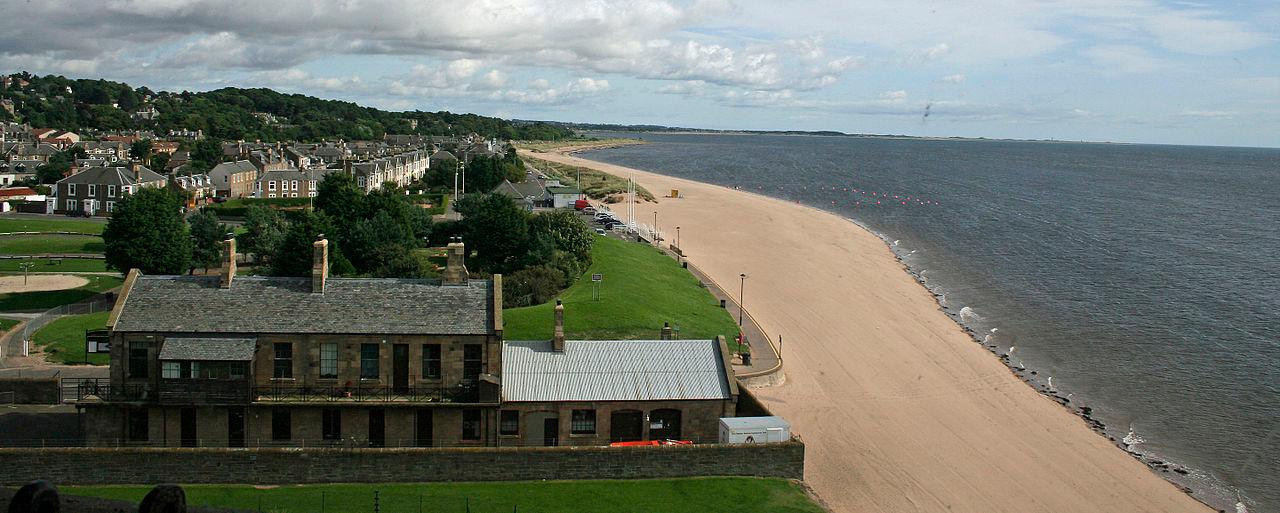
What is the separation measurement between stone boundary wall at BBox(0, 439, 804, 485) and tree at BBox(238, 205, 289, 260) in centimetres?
3939

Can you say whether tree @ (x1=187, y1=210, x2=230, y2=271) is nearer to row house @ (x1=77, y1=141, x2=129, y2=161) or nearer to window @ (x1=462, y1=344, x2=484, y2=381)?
window @ (x1=462, y1=344, x2=484, y2=381)

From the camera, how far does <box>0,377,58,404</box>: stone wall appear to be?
33719mm

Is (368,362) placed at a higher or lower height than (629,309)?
higher

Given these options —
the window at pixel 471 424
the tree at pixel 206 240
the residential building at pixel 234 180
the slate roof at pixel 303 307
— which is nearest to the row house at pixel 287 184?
the residential building at pixel 234 180

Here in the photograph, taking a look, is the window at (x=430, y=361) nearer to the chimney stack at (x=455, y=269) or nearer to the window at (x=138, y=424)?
the chimney stack at (x=455, y=269)

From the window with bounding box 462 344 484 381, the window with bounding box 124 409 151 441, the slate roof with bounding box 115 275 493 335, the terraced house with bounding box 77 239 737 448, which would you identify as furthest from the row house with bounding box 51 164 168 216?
the window with bounding box 462 344 484 381

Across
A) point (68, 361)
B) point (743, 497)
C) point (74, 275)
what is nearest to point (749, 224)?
point (74, 275)

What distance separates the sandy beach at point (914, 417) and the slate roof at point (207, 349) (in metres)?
17.4

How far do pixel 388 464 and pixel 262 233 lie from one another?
50.0 m

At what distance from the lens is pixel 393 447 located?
1200 inches

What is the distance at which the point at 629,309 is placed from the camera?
5075 centimetres

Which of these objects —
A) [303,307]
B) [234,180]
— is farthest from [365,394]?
[234,180]

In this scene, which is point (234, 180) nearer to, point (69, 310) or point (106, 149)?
point (106, 149)

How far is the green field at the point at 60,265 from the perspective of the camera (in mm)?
67562
